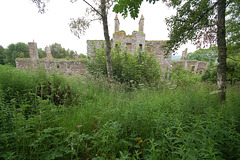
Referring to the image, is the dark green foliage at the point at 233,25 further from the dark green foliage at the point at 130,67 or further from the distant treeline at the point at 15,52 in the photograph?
the distant treeline at the point at 15,52

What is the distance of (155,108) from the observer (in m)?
2.50

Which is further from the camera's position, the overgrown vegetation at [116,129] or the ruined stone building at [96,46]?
the ruined stone building at [96,46]

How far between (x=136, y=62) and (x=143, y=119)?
5.30m

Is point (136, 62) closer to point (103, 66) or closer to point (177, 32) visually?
point (103, 66)

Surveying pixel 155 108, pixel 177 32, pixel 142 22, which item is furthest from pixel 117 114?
pixel 142 22

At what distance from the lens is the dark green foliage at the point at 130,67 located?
260 inches

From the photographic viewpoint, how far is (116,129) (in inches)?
69.9

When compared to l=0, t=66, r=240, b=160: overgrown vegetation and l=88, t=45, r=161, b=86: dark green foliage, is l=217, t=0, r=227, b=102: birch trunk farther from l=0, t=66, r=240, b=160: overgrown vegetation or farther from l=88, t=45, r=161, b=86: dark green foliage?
l=88, t=45, r=161, b=86: dark green foliage

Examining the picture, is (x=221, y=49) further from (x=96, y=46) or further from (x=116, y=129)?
(x=96, y=46)

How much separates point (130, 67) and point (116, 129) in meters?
5.13

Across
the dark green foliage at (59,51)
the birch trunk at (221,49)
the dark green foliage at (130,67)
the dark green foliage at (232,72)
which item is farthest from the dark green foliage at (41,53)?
the birch trunk at (221,49)

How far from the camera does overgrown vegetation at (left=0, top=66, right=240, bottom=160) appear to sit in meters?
1.38

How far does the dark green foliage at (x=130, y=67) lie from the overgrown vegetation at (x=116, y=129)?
327 centimetres

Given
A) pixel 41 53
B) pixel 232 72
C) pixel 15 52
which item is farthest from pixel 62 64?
pixel 15 52
